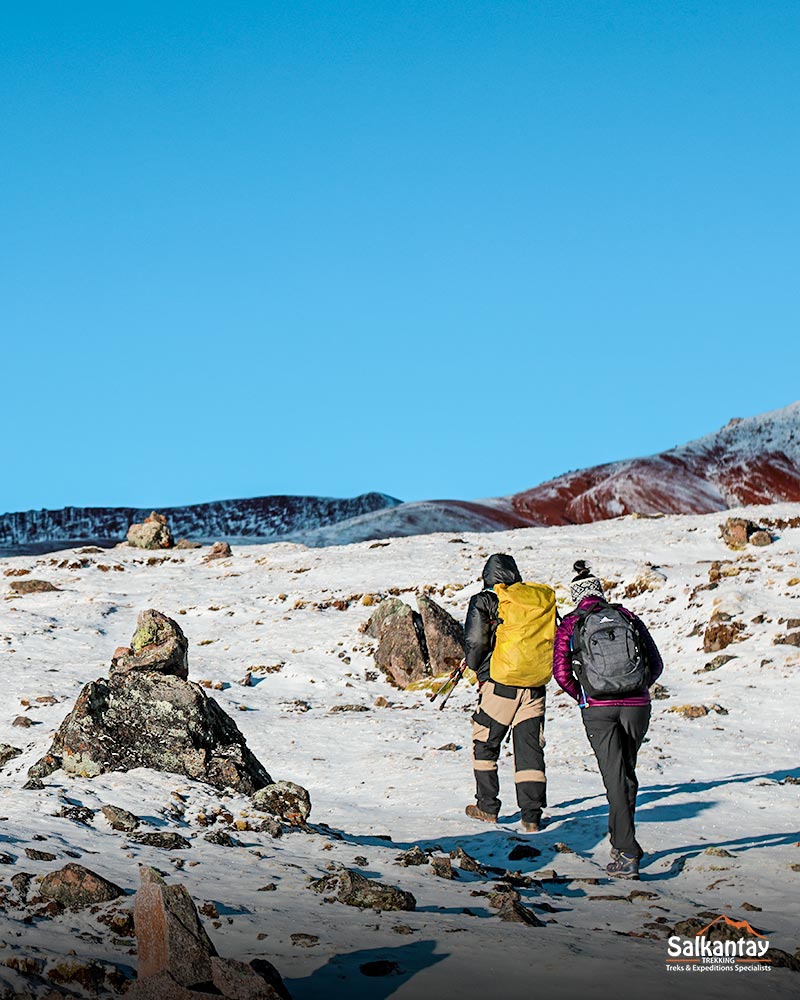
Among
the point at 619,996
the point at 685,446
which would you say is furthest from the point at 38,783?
the point at 685,446

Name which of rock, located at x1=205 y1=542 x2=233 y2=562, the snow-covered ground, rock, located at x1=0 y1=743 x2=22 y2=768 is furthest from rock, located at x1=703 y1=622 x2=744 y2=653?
rock, located at x1=205 y1=542 x2=233 y2=562

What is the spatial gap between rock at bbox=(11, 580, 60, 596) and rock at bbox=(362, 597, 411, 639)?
9.75 m

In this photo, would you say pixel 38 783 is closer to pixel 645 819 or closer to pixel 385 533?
pixel 645 819

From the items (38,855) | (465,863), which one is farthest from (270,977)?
(465,863)

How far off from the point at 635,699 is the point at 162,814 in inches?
140

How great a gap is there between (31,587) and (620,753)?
21.9 metres

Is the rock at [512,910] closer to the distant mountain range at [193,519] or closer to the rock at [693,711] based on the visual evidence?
the rock at [693,711]

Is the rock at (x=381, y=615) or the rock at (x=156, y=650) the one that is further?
the rock at (x=381, y=615)

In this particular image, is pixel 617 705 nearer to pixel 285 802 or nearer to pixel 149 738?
pixel 285 802

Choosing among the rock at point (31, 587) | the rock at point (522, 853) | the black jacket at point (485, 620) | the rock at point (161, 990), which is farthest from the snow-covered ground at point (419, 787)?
the black jacket at point (485, 620)

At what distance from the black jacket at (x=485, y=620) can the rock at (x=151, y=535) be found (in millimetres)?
27219

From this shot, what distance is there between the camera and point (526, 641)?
9398 mm

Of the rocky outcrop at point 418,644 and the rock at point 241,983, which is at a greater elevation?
the rocky outcrop at point 418,644

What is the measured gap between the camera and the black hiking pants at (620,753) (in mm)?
7566
